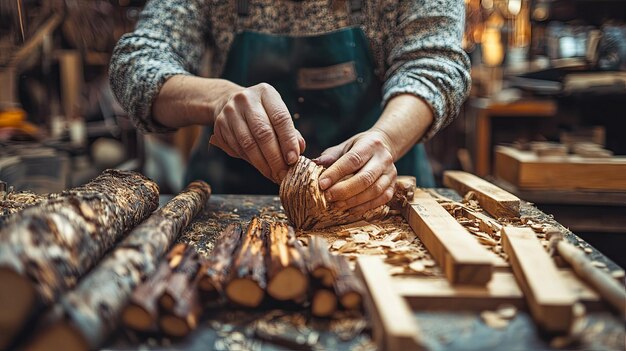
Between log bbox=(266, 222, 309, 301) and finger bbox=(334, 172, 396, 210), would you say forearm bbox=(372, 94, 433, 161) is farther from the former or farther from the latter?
log bbox=(266, 222, 309, 301)

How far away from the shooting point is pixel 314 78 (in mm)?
2381

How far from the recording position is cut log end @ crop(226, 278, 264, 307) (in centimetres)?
115

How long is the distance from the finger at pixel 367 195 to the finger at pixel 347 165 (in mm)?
24

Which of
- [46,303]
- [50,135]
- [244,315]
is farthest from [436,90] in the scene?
[50,135]

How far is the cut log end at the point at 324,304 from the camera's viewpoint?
1.13 meters

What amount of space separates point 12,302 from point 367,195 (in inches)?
40.5

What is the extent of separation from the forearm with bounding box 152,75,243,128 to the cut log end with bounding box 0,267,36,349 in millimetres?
995

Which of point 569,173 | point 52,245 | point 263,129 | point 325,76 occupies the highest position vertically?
point 325,76

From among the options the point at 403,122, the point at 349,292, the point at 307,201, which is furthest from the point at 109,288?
the point at 403,122

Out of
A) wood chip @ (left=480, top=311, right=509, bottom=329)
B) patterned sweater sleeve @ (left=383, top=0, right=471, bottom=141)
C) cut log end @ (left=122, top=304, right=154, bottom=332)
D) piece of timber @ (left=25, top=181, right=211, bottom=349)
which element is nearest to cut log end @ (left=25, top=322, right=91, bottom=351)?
piece of timber @ (left=25, top=181, right=211, bottom=349)

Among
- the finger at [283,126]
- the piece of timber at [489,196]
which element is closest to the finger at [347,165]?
the finger at [283,126]

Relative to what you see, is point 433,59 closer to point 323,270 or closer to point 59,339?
point 323,270

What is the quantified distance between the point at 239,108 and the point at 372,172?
1.47 feet

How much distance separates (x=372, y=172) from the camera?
5.65 ft
